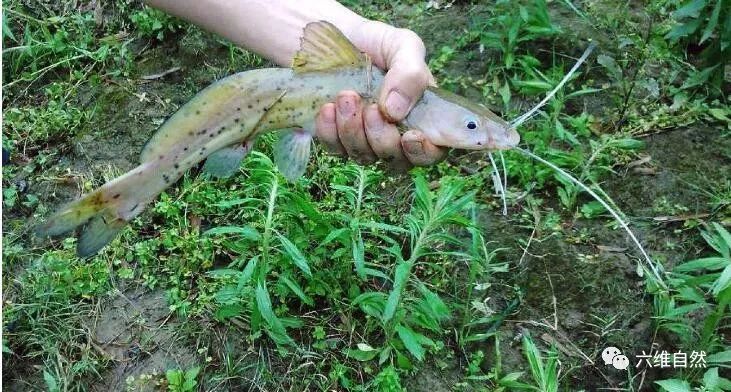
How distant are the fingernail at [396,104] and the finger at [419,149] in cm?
9

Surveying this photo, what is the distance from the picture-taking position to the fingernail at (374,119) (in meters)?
2.46

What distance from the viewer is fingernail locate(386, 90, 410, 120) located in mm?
2389

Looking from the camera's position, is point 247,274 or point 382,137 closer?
point 382,137

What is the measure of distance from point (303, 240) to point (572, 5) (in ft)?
7.52

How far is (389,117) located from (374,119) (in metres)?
0.06

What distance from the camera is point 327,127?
2.48 meters

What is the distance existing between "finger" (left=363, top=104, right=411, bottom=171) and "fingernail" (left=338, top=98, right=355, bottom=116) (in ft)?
0.18

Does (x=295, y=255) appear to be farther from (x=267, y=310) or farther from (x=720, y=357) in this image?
(x=720, y=357)

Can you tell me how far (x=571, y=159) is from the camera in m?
3.57

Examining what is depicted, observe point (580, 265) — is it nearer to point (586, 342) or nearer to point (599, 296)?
point (599, 296)

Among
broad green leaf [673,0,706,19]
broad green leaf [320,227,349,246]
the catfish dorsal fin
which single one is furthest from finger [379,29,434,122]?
broad green leaf [673,0,706,19]

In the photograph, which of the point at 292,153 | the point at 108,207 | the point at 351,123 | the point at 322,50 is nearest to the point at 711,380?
the point at 351,123

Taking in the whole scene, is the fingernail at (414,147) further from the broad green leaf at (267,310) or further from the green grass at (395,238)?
the broad green leaf at (267,310)

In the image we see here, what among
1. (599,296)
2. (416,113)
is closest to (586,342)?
(599,296)
